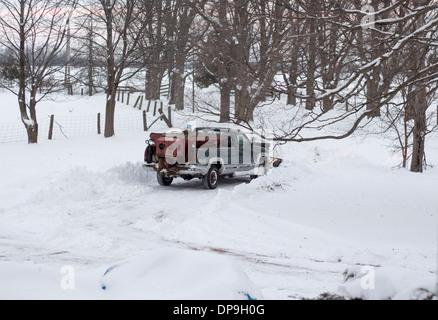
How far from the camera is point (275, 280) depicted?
6172 millimetres

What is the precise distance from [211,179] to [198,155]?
0.94 metres

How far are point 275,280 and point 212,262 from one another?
272cm

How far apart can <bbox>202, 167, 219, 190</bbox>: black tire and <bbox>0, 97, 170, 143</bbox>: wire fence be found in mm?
13223

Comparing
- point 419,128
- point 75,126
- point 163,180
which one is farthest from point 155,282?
point 75,126

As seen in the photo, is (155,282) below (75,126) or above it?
below

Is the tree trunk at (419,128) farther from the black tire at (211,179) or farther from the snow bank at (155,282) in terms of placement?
the snow bank at (155,282)

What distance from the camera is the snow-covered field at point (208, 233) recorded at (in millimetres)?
3674

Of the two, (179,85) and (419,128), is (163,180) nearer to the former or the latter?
(419,128)

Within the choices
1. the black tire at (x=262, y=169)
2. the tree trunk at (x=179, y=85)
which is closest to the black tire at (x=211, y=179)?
the black tire at (x=262, y=169)

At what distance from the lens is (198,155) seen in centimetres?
1366

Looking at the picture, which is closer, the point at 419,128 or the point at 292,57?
the point at 292,57
